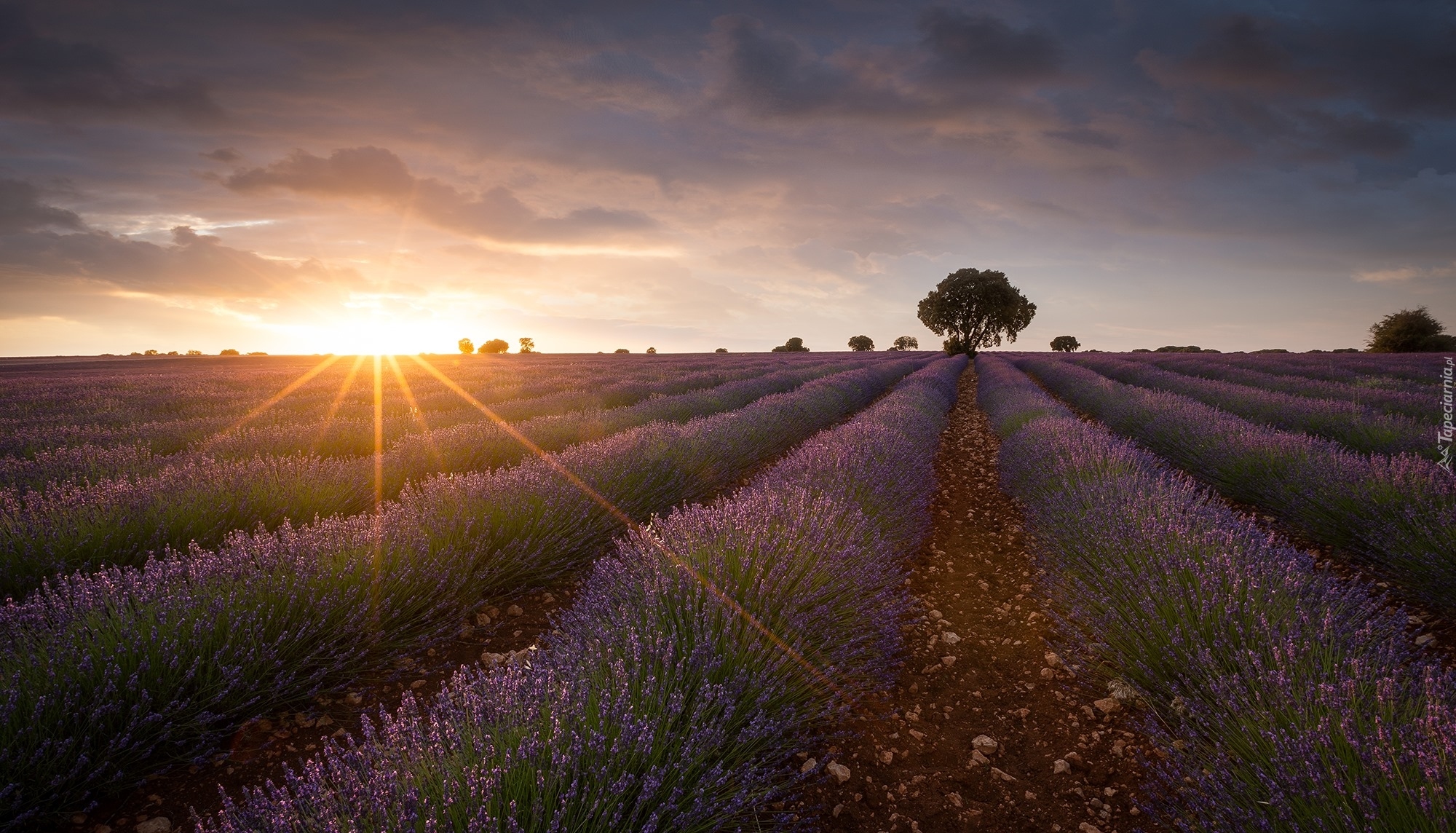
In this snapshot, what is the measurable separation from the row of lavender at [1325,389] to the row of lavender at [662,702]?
309 inches

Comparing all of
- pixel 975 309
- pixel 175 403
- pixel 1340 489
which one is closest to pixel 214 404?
pixel 175 403

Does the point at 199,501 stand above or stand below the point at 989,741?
above

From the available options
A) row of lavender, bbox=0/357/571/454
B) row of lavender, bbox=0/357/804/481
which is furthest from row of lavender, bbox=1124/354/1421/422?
row of lavender, bbox=0/357/571/454

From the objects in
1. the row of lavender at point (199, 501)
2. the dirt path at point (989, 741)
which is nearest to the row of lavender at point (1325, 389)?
the dirt path at point (989, 741)

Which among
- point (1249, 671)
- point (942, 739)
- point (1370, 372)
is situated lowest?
point (942, 739)

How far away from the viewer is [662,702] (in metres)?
1.67

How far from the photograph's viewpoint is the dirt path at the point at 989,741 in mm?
1999

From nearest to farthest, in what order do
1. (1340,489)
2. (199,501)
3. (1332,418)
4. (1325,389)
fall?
(199,501) → (1340,489) → (1332,418) → (1325,389)

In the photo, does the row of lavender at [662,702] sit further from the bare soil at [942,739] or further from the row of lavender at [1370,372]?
the row of lavender at [1370,372]

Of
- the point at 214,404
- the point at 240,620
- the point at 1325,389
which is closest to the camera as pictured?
the point at 240,620

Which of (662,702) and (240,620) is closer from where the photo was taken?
(662,702)

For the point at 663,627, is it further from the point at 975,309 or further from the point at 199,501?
the point at 975,309

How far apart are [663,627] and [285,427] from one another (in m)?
6.73

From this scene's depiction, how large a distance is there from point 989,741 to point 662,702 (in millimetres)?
1493
